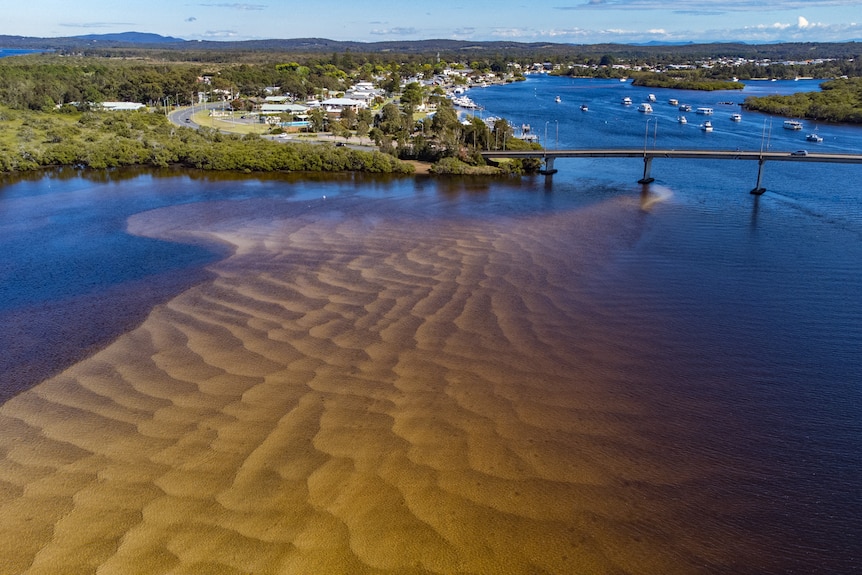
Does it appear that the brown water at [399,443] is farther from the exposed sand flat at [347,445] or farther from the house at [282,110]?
the house at [282,110]

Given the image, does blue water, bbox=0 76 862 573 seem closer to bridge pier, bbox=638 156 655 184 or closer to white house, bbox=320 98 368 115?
bridge pier, bbox=638 156 655 184

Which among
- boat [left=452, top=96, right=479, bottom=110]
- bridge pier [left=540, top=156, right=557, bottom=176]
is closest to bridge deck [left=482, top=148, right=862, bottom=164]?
bridge pier [left=540, top=156, right=557, bottom=176]

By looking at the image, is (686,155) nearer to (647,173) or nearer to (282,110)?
(647,173)

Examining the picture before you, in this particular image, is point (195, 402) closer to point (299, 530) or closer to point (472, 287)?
point (299, 530)

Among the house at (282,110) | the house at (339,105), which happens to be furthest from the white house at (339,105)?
the house at (282,110)

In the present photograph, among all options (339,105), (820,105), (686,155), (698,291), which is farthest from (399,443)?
(820,105)

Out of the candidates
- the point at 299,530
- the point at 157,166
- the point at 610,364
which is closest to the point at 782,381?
the point at 610,364
